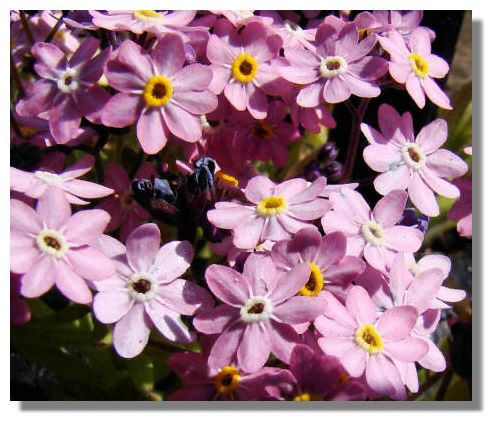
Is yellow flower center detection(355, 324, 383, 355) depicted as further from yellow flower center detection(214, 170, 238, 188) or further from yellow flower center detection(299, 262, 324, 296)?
yellow flower center detection(214, 170, 238, 188)

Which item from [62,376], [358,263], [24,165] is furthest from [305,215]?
[62,376]

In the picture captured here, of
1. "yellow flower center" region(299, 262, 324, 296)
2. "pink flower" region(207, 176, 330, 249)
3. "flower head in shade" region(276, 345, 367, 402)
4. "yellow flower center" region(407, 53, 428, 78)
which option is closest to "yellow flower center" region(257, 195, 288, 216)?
"pink flower" region(207, 176, 330, 249)

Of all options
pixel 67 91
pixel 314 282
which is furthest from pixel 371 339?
pixel 67 91

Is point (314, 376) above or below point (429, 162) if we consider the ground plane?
below

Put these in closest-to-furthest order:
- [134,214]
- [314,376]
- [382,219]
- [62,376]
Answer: [314,376] < [382,219] < [134,214] < [62,376]

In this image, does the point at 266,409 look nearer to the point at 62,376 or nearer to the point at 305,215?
the point at 305,215

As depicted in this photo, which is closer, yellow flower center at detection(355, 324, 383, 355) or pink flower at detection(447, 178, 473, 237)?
yellow flower center at detection(355, 324, 383, 355)
